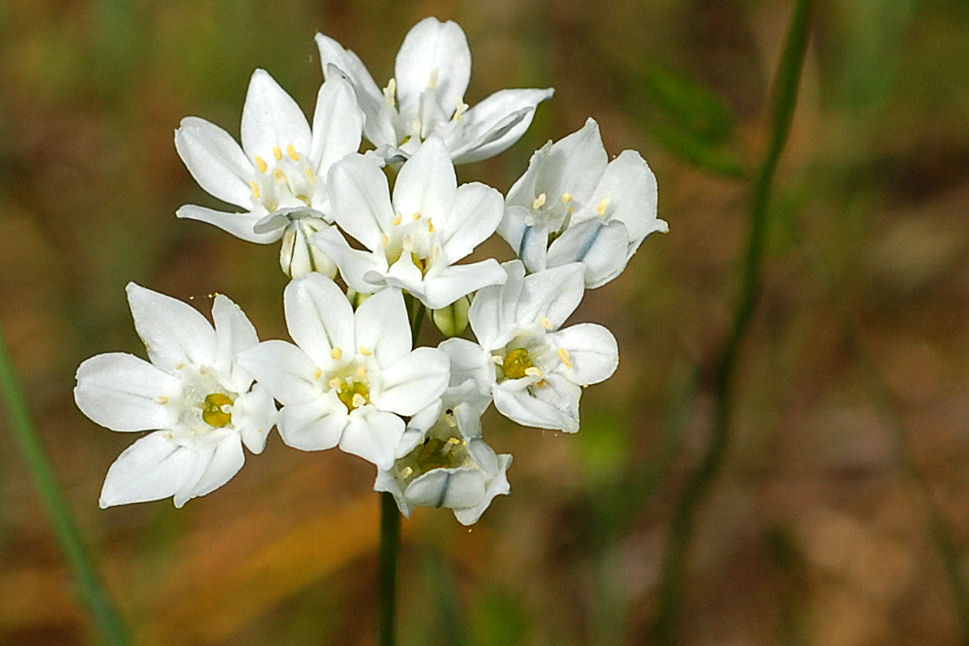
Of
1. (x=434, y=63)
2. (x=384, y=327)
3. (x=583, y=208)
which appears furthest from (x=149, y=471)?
(x=434, y=63)

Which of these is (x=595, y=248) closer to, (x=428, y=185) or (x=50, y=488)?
(x=428, y=185)

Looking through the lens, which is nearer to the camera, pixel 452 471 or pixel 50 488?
pixel 452 471

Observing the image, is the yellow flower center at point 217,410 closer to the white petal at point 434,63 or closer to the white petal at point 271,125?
the white petal at point 271,125

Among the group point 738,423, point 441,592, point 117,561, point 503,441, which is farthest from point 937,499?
point 117,561

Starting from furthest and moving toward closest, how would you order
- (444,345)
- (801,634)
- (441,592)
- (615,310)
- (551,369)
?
(615,310)
(801,634)
(441,592)
(551,369)
(444,345)

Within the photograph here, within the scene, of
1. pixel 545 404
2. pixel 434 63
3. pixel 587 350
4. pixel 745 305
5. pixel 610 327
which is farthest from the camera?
pixel 610 327

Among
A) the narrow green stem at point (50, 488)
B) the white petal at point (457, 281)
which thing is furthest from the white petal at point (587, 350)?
the narrow green stem at point (50, 488)

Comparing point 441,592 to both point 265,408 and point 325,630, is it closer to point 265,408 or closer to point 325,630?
point 265,408
